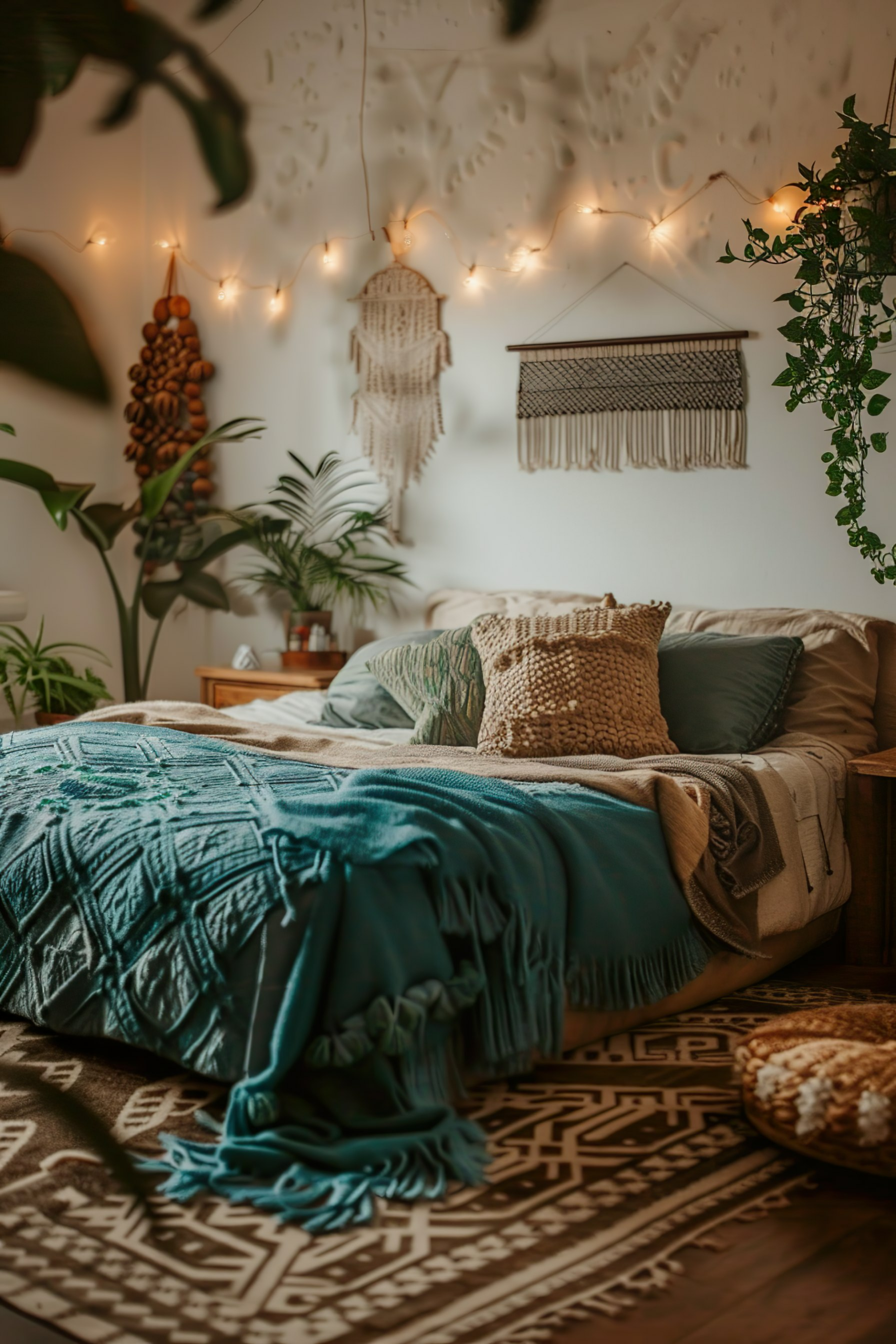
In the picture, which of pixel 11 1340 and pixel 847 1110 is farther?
pixel 847 1110

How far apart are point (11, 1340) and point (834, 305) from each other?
9.82 ft

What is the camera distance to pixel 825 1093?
191 cm

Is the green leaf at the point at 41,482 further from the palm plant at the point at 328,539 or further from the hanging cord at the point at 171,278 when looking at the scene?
the hanging cord at the point at 171,278

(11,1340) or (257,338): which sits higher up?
(257,338)

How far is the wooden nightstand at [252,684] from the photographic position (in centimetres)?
425

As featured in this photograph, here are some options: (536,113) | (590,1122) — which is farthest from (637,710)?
(536,113)

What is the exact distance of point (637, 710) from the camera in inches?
121

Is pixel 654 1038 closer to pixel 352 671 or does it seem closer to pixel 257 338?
pixel 352 671

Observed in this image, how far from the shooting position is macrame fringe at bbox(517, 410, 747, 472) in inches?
148

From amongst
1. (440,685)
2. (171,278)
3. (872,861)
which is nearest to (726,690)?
(872,861)

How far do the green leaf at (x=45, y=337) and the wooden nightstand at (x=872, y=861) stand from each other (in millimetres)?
2786

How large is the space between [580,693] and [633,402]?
48.3 inches

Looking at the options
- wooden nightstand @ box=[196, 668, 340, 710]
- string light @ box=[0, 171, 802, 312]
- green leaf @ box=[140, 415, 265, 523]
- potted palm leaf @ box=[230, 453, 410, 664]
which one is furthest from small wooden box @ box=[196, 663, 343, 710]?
string light @ box=[0, 171, 802, 312]

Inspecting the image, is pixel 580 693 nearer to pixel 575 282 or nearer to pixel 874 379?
pixel 874 379
